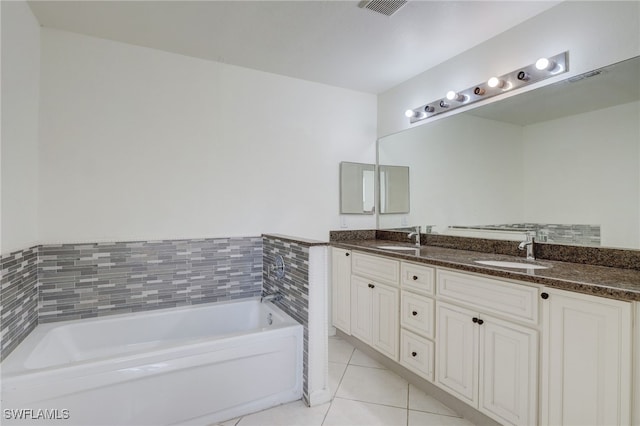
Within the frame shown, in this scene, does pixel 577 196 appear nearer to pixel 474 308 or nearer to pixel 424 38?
pixel 474 308

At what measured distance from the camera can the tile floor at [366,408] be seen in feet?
5.84

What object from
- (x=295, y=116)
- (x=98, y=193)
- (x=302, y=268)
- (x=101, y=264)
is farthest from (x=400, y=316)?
(x=98, y=193)

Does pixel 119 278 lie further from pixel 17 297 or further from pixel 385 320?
pixel 385 320

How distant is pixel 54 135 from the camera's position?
210 centimetres

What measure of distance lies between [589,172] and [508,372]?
1.28 metres

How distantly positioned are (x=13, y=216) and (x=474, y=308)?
103 inches

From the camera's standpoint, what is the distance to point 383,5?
72.4 inches

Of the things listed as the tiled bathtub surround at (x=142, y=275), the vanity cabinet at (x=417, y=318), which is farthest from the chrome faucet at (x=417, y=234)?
the tiled bathtub surround at (x=142, y=275)

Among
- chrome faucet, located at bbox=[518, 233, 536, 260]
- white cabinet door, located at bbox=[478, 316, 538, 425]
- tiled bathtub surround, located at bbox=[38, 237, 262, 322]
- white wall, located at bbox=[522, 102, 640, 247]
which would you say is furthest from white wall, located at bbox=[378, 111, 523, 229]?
tiled bathtub surround, located at bbox=[38, 237, 262, 322]

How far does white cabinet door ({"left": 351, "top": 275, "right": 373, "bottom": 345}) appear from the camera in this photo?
8.26 ft

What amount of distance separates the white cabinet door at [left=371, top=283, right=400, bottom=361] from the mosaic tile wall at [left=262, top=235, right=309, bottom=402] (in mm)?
680

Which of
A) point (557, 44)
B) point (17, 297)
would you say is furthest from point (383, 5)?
point (17, 297)

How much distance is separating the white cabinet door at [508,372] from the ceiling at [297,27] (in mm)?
1857

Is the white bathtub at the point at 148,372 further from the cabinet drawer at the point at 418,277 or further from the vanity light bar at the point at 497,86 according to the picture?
the vanity light bar at the point at 497,86
